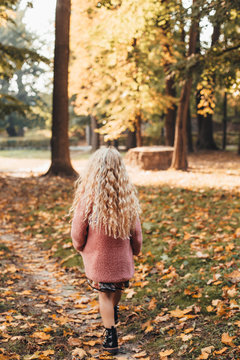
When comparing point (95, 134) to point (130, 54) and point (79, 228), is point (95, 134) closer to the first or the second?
point (130, 54)

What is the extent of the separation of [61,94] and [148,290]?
377 inches

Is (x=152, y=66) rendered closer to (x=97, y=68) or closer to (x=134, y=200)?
(x=97, y=68)

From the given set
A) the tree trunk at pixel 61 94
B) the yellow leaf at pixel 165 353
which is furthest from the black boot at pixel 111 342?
the tree trunk at pixel 61 94

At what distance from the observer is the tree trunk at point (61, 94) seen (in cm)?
1315

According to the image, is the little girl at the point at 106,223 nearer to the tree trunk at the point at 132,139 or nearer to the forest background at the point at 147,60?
the forest background at the point at 147,60

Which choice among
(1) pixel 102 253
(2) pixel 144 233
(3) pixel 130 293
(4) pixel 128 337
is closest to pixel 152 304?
(3) pixel 130 293

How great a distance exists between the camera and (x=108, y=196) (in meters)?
3.51

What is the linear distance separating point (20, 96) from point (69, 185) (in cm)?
3885

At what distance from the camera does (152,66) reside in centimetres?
1619

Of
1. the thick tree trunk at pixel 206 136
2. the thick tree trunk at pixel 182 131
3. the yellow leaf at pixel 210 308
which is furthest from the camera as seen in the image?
the thick tree trunk at pixel 206 136

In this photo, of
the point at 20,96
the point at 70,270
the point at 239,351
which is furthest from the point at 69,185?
the point at 20,96

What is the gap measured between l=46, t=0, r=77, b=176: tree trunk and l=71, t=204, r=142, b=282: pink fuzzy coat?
9971 millimetres

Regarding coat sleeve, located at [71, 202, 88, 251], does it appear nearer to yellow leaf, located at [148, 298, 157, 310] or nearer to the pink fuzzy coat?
the pink fuzzy coat

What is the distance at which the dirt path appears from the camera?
3.65 metres
